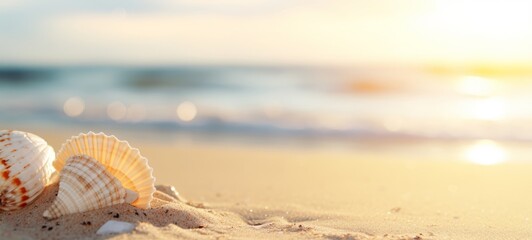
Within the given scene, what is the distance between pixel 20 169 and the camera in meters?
2.79

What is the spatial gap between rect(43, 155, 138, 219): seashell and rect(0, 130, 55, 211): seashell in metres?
0.18

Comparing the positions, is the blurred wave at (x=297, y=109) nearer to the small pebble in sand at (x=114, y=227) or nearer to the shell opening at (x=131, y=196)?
the shell opening at (x=131, y=196)

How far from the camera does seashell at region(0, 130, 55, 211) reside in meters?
2.77

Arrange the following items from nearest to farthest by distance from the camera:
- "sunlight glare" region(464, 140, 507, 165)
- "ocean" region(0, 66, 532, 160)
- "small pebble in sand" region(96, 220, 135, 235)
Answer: "small pebble in sand" region(96, 220, 135, 235) → "sunlight glare" region(464, 140, 507, 165) → "ocean" region(0, 66, 532, 160)

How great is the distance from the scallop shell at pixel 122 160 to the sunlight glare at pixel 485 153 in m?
4.00

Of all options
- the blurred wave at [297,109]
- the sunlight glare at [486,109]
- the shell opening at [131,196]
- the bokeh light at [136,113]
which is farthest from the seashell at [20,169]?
the sunlight glare at [486,109]

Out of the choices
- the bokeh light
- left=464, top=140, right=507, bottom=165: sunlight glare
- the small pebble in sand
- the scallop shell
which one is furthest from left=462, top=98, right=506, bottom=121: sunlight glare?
the small pebble in sand

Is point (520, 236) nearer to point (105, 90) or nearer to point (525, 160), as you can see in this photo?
point (525, 160)

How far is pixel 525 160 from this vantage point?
6.26 m

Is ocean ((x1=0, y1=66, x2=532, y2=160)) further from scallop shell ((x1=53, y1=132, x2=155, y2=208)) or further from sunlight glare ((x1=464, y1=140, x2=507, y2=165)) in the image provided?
scallop shell ((x1=53, y1=132, x2=155, y2=208))

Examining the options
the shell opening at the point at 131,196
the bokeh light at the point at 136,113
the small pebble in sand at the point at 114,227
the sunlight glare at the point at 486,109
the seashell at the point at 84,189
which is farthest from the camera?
the sunlight glare at the point at 486,109

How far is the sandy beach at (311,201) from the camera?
274 cm

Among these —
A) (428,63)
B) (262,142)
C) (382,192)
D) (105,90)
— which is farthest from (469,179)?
(428,63)

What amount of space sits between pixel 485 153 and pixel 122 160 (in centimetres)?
499
